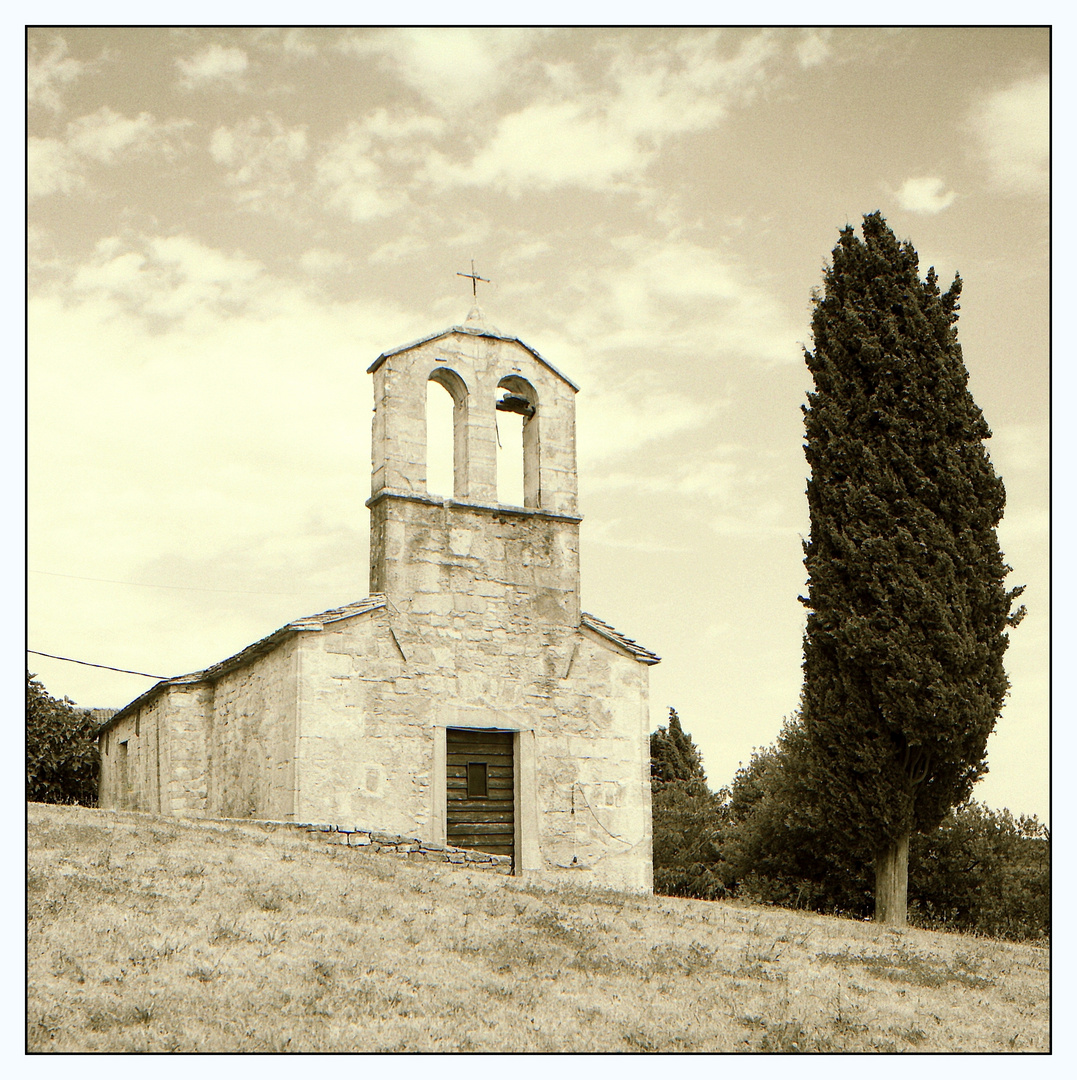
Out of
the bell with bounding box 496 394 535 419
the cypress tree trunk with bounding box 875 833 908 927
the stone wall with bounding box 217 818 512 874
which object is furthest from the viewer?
the bell with bounding box 496 394 535 419

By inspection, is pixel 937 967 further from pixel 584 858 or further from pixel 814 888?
pixel 814 888

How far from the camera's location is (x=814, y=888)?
68.8 feet

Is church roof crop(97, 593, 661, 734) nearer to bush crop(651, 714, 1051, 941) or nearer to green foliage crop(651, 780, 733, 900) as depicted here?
bush crop(651, 714, 1051, 941)

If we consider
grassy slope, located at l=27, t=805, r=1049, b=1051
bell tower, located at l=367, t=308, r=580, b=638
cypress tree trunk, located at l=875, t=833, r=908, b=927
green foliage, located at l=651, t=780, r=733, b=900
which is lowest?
green foliage, located at l=651, t=780, r=733, b=900

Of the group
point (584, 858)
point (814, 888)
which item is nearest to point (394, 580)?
point (584, 858)

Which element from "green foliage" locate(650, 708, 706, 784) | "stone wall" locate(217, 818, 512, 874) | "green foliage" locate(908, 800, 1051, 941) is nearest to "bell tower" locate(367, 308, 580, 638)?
"stone wall" locate(217, 818, 512, 874)

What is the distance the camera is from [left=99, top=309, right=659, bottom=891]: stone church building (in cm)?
1439

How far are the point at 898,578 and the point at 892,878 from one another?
4233mm

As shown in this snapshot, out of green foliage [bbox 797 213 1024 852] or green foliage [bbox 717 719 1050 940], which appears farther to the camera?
green foliage [bbox 717 719 1050 940]

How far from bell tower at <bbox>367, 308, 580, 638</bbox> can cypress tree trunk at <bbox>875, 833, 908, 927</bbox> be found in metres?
5.50

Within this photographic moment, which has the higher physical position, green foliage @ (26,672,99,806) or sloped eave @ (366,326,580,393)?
sloped eave @ (366,326,580,393)

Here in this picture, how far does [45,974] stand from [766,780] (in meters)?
18.0

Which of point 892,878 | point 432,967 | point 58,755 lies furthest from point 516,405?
point 58,755

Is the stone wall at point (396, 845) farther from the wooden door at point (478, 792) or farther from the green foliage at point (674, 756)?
the green foliage at point (674, 756)
